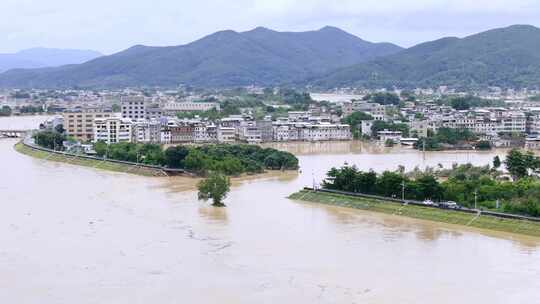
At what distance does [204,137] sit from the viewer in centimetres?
2452

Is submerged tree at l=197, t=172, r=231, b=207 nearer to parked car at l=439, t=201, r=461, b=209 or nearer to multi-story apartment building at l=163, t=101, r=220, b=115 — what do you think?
parked car at l=439, t=201, r=461, b=209

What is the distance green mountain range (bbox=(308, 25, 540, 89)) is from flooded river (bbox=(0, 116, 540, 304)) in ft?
132

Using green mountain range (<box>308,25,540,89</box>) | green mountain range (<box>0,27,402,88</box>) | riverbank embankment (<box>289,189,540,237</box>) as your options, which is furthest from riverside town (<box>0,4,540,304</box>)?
green mountain range (<box>0,27,402,88</box>)

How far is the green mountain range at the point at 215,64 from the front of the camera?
2822 inches

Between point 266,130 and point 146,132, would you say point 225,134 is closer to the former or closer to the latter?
point 266,130

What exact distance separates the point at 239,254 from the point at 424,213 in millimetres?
3116

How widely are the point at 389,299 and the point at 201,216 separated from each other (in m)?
4.65

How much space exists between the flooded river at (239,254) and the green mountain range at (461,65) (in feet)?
132

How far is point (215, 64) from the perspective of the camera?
75062mm

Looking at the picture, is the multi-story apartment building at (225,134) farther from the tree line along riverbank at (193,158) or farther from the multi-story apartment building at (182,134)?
the tree line along riverbank at (193,158)

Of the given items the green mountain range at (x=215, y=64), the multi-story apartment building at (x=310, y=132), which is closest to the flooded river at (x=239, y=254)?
the multi-story apartment building at (x=310, y=132)

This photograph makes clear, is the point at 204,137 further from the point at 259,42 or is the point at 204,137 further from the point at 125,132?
the point at 259,42

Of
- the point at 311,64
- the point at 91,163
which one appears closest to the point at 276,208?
the point at 91,163

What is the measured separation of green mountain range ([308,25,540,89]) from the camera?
54.9 meters
